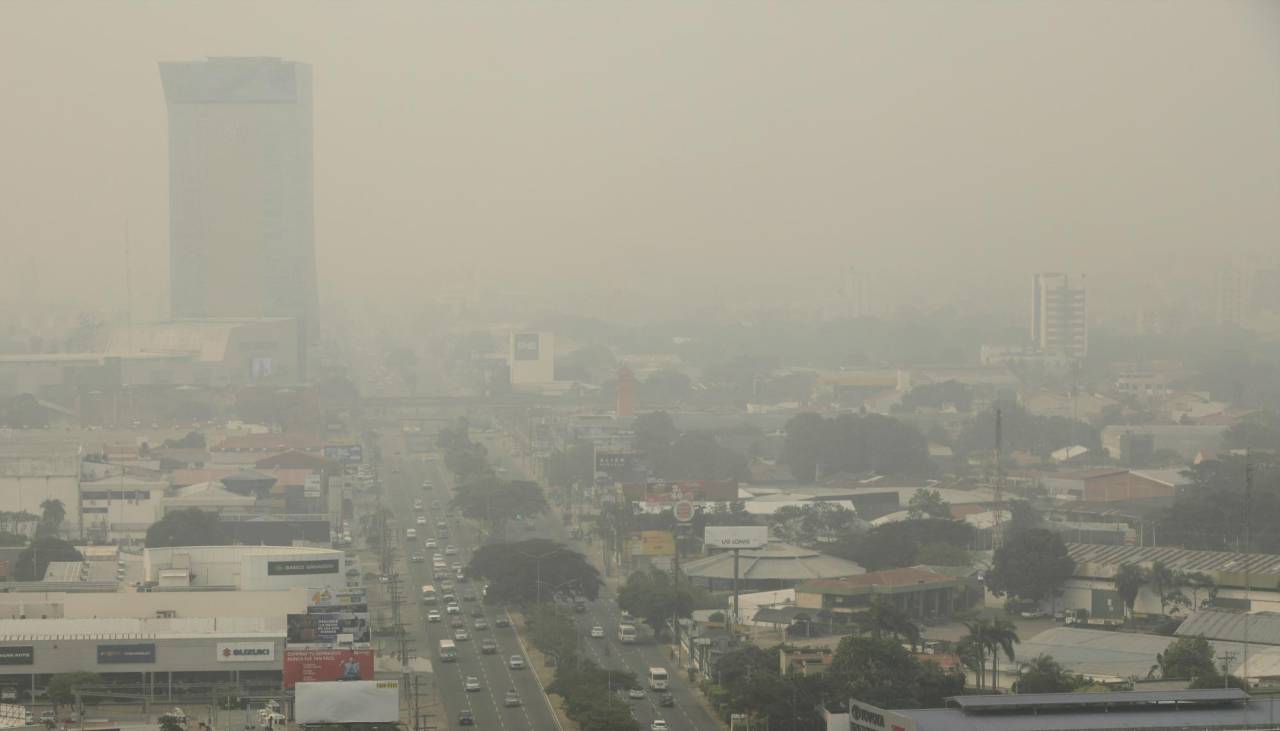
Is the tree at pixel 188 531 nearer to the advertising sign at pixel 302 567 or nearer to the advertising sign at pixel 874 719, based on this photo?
the advertising sign at pixel 302 567

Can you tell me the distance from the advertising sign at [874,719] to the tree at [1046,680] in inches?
61.9

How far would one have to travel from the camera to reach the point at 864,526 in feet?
67.9

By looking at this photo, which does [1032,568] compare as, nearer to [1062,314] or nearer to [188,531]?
[188,531]

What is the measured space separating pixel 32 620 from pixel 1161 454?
19.2 meters

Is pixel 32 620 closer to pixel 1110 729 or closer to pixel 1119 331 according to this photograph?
pixel 1110 729

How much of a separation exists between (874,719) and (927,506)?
38.7 ft

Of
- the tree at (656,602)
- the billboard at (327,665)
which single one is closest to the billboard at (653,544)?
the tree at (656,602)

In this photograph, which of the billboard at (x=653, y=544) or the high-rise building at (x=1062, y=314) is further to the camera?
the high-rise building at (x=1062, y=314)

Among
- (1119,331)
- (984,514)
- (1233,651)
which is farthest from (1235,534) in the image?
Answer: (1119,331)

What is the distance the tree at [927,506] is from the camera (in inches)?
824

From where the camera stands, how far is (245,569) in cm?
1536

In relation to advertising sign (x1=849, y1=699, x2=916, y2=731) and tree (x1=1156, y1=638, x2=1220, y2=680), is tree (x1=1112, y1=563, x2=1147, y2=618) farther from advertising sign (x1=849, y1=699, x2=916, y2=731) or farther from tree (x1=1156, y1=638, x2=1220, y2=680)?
advertising sign (x1=849, y1=699, x2=916, y2=731)

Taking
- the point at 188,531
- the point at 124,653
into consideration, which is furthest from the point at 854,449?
the point at 124,653

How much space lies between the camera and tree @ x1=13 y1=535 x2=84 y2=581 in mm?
17250
